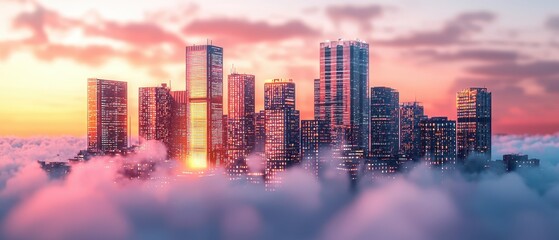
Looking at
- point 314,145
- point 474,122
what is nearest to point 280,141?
point 314,145

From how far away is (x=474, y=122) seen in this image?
116m

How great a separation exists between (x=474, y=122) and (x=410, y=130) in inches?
407

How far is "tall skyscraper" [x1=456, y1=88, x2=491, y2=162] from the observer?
11026cm

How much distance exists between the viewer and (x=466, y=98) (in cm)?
11906

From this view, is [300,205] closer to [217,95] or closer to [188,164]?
[188,164]

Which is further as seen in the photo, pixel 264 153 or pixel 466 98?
pixel 466 98

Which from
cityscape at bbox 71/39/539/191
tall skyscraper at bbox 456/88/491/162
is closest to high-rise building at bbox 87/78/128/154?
cityscape at bbox 71/39/539/191

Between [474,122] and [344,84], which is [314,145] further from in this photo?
[474,122]

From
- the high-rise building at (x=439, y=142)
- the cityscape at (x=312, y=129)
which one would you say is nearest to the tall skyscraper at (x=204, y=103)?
the cityscape at (x=312, y=129)

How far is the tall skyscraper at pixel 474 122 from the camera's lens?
11026cm

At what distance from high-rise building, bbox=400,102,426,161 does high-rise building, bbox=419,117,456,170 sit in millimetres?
1995

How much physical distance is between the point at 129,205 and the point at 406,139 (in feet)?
181

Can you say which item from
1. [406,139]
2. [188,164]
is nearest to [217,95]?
[188,164]

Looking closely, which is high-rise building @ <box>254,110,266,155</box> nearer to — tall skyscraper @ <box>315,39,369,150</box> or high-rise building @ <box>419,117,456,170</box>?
tall skyscraper @ <box>315,39,369,150</box>
